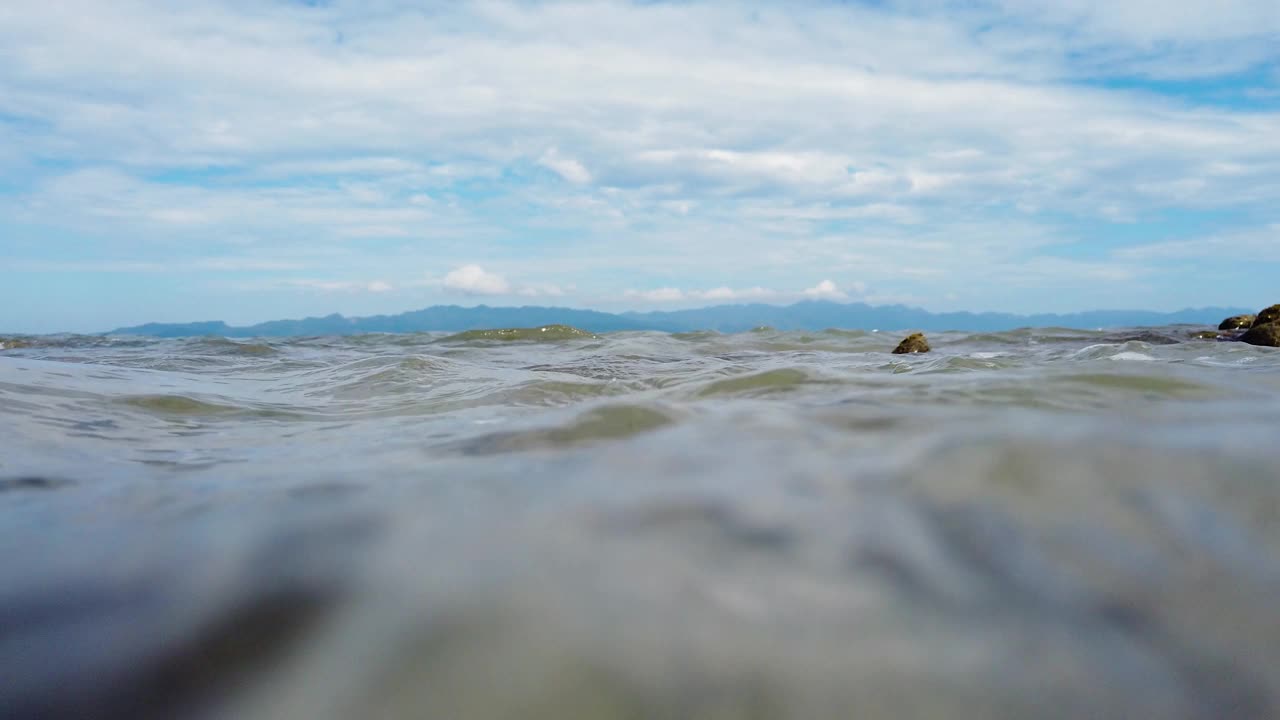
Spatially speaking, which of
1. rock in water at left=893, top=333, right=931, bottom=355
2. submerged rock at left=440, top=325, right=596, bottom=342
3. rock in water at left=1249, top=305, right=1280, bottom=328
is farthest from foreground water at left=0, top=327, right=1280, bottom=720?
submerged rock at left=440, top=325, right=596, bottom=342

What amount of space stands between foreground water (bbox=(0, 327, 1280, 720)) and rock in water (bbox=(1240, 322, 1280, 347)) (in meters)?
7.72

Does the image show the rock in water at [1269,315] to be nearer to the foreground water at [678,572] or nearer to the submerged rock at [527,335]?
the foreground water at [678,572]

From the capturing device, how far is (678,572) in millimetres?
1605

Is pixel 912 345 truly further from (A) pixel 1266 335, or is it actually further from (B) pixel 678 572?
(B) pixel 678 572

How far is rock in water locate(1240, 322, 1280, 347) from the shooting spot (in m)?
9.23

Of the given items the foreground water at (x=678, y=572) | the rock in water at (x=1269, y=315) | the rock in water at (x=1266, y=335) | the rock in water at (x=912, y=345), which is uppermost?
the rock in water at (x=1269, y=315)

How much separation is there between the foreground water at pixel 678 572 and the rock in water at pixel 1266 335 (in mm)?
7716

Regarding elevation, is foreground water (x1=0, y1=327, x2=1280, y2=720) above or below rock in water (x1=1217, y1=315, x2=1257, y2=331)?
below

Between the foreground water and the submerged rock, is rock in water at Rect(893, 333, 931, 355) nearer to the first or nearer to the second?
the foreground water

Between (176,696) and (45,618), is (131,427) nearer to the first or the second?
(45,618)

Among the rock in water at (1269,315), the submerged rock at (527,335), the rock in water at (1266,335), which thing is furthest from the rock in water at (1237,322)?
the submerged rock at (527,335)

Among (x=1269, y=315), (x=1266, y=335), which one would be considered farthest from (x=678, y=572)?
(x=1269, y=315)

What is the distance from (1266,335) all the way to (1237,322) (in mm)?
5364

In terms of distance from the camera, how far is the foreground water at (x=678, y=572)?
1231 mm
